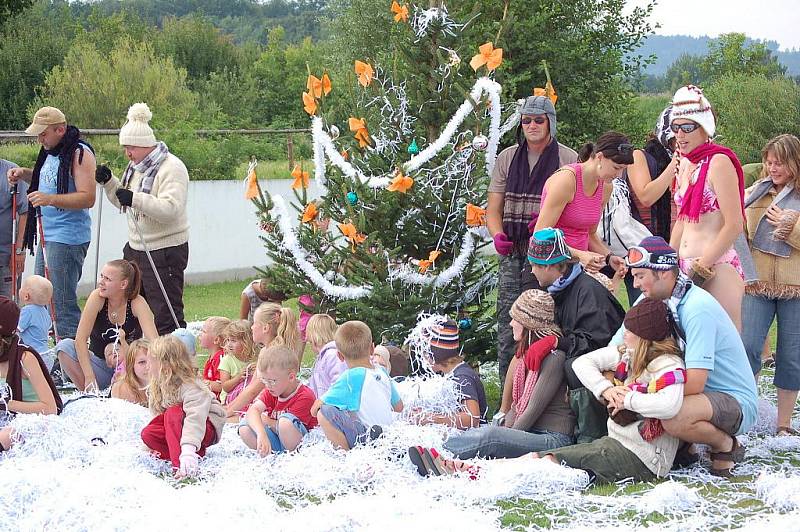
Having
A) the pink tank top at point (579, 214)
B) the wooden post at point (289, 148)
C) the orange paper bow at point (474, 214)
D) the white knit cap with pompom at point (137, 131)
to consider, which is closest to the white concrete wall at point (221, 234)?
the wooden post at point (289, 148)

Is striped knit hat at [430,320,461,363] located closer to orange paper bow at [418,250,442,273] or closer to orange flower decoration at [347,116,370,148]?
orange paper bow at [418,250,442,273]

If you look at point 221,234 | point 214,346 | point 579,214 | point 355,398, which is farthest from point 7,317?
point 221,234

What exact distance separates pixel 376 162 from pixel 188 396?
2234mm

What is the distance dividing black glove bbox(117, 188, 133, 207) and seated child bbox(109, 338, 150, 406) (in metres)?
1.52

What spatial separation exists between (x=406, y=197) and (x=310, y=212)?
0.68 metres

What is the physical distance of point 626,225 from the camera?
6973mm

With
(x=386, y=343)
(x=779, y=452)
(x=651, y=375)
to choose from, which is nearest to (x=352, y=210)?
(x=386, y=343)

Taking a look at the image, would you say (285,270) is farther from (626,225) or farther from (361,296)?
(626,225)

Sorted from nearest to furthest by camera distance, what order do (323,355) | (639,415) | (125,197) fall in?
(639,415) < (323,355) < (125,197)

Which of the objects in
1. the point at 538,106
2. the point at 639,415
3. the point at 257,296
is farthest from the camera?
the point at 257,296

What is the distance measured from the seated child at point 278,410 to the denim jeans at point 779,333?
2.69 metres

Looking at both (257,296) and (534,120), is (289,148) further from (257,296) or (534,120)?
(534,120)

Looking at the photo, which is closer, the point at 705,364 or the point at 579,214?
the point at 705,364

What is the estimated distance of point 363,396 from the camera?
554 centimetres
